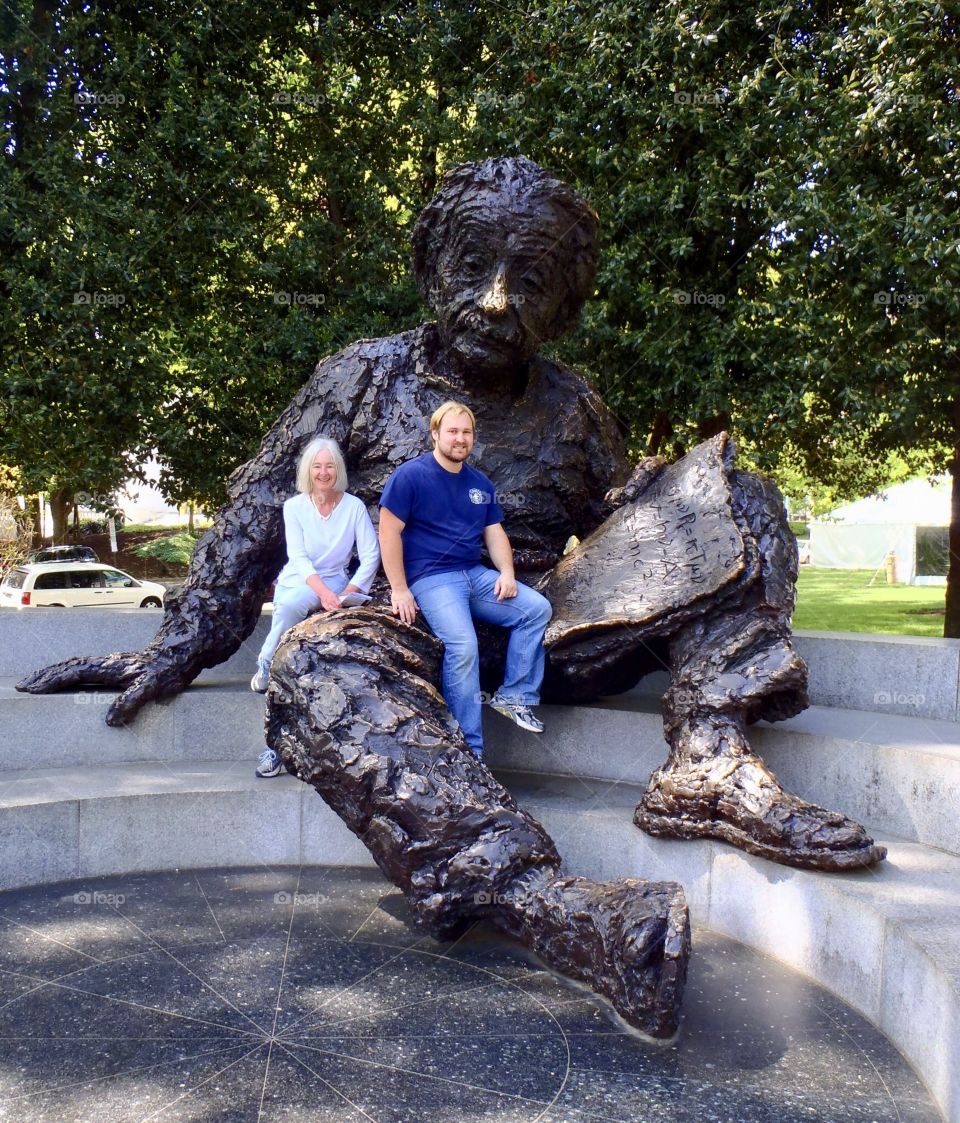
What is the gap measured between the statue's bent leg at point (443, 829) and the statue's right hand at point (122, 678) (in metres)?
1.12

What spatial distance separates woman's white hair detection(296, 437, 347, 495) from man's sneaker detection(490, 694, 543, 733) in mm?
1069

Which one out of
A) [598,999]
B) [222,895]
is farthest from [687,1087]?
[222,895]

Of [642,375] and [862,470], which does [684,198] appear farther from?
[862,470]

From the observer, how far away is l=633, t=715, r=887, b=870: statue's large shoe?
9.59ft

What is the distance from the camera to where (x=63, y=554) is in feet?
55.6

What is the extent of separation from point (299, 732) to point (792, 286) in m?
6.46

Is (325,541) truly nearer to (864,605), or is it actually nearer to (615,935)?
(615,935)

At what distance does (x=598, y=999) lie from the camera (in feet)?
8.79
